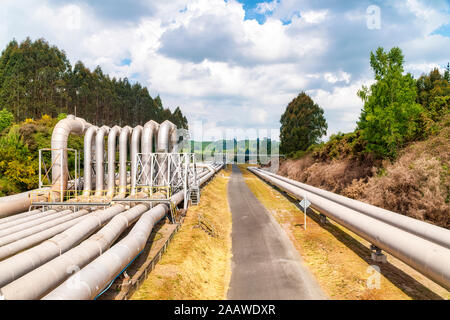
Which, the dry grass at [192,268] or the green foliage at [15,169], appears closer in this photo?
the dry grass at [192,268]

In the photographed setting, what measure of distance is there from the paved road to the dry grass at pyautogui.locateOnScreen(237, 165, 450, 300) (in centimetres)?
69

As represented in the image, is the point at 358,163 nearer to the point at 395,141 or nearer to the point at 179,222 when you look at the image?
the point at 395,141

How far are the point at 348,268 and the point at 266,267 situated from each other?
4417mm

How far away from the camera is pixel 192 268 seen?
47.7 feet

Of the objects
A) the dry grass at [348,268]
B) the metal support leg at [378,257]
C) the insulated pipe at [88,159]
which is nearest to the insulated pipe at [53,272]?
the dry grass at [348,268]

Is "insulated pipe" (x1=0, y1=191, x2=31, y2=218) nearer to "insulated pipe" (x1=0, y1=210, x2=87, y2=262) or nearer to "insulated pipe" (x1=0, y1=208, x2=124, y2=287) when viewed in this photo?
"insulated pipe" (x1=0, y1=210, x2=87, y2=262)

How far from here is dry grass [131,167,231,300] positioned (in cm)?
1182

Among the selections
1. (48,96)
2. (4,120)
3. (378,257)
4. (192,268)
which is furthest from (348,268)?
(48,96)

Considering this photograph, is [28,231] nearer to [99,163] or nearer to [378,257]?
[99,163]

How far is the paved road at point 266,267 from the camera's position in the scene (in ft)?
40.0

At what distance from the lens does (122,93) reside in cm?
11025

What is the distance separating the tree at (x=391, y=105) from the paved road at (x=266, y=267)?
1730 centimetres

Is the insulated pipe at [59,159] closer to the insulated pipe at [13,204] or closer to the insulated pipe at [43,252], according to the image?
the insulated pipe at [13,204]
